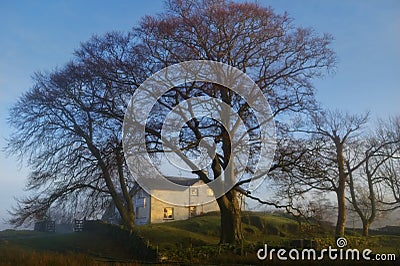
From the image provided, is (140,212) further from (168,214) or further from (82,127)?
(82,127)

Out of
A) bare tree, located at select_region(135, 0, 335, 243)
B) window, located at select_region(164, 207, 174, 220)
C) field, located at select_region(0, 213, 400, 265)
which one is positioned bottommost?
field, located at select_region(0, 213, 400, 265)

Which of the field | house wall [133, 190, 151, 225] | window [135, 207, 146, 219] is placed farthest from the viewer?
window [135, 207, 146, 219]

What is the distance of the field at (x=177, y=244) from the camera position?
40.7ft

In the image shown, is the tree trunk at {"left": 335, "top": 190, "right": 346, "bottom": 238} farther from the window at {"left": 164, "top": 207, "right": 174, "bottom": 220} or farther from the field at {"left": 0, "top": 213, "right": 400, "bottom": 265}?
the window at {"left": 164, "top": 207, "right": 174, "bottom": 220}

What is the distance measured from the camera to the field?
40.7ft

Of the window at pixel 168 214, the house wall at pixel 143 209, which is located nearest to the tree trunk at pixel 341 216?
the window at pixel 168 214

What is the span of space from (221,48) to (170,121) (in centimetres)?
380

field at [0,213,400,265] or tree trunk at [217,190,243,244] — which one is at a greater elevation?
tree trunk at [217,190,243,244]

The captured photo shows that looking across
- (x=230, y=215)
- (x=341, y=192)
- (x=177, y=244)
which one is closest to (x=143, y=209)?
(x=341, y=192)

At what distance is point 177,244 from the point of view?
2222cm

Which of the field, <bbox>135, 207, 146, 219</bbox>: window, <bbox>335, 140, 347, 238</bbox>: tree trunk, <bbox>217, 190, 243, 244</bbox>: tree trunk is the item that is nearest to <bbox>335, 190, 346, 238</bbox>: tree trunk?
<bbox>335, 140, 347, 238</bbox>: tree trunk

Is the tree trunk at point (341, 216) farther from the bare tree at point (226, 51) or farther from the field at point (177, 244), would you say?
the bare tree at point (226, 51)

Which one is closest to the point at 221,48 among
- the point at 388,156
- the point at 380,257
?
the point at 380,257

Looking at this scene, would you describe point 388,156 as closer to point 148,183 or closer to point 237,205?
point 237,205
